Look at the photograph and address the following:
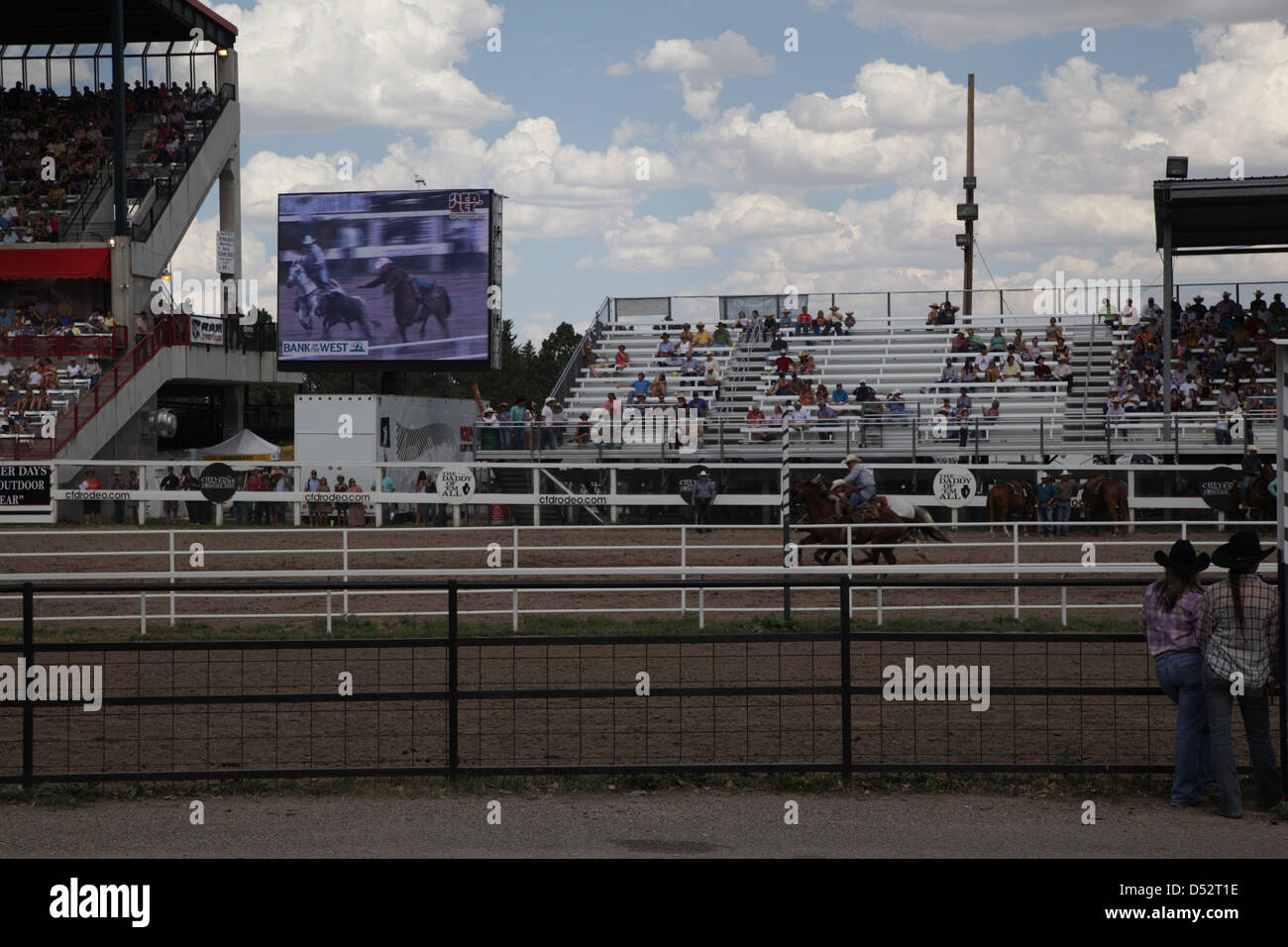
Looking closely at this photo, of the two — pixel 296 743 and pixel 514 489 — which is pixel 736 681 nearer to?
pixel 296 743

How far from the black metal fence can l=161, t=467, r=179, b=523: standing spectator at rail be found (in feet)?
57.8

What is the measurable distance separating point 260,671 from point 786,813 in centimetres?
567

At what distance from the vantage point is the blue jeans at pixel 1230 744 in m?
7.32

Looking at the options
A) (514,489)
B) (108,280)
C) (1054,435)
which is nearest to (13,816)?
(514,489)

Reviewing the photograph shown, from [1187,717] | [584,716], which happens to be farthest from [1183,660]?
[584,716]

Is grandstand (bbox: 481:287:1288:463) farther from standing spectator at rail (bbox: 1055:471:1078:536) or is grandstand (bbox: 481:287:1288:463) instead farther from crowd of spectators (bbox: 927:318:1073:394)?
standing spectator at rail (bbox: 1055:471:1078:536)

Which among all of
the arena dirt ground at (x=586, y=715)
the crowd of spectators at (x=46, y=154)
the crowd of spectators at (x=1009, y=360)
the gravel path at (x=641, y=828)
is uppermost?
the crowd of spectators at (x=46, y=154)

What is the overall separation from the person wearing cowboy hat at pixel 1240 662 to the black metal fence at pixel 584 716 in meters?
0.29

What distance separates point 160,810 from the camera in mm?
7648

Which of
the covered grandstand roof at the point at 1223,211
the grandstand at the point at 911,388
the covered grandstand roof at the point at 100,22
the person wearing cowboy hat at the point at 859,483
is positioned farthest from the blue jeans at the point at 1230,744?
the covered grandstand roof at the point at 100,22

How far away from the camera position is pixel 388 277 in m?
32.5

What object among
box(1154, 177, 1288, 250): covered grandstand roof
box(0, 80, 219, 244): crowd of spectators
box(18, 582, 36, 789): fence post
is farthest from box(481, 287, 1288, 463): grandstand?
box(18, 582, 36, 789): fence post

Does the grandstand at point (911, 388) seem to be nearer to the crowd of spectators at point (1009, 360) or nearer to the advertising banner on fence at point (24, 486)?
the crowd of spectators at point (1009, 360)
